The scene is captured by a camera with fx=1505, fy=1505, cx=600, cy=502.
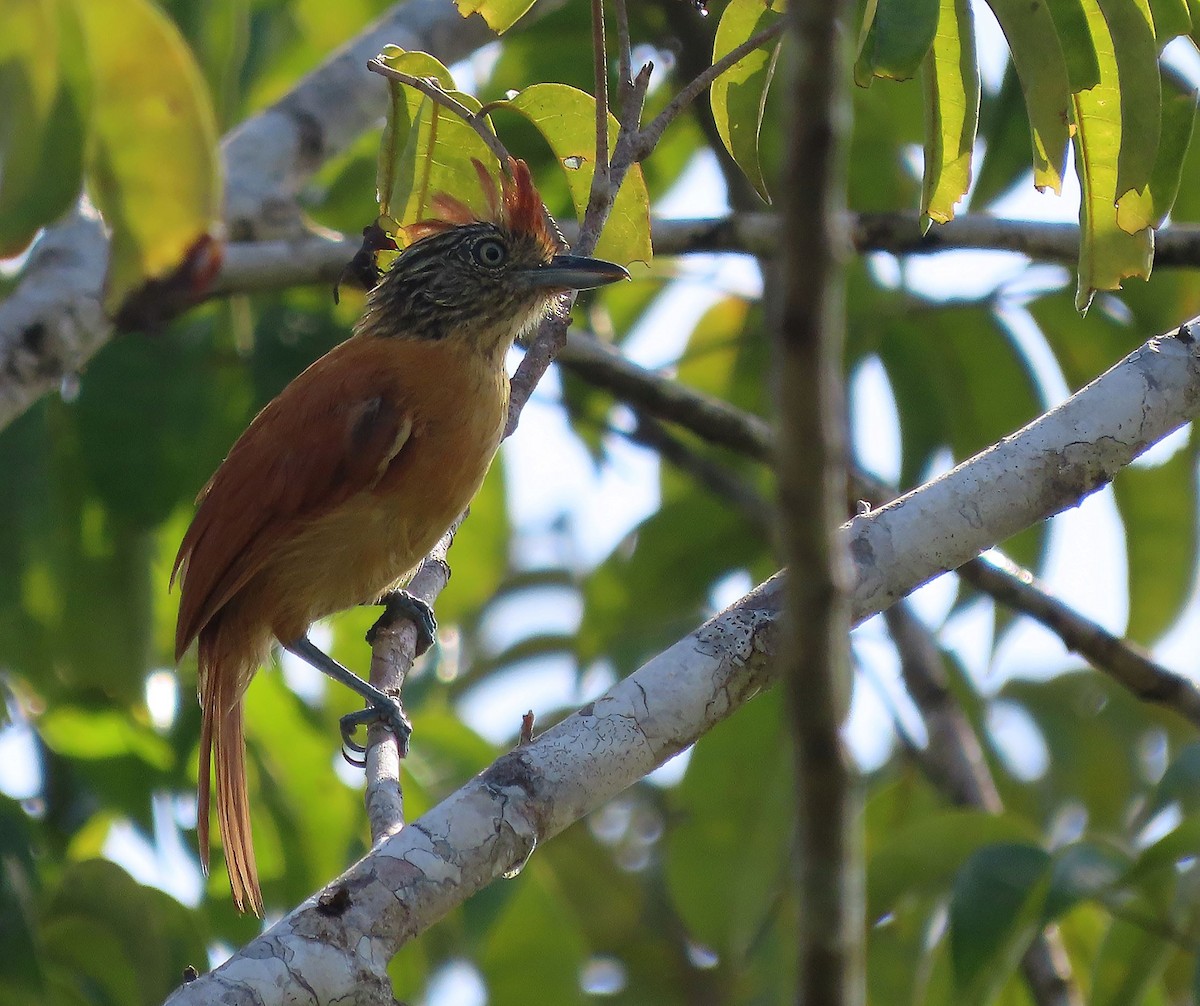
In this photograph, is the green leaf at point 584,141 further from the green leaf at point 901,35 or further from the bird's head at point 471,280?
the bird's head at point 471,280

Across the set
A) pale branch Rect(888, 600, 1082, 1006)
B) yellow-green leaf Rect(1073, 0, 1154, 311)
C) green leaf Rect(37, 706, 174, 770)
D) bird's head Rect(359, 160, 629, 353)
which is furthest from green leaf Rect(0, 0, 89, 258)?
pale branch Rect(888, 600, 1082, 1006)

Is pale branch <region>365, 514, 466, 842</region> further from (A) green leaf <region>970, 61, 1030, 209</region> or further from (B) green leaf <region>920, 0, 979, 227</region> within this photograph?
(A) green leaf <region>970, 61, 1030, 209</region>

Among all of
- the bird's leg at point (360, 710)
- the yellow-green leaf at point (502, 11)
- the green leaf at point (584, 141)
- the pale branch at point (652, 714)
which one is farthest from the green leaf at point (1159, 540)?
the yellow-green leaf at point (502, 11)

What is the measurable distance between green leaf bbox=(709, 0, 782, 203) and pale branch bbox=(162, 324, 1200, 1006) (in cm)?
78

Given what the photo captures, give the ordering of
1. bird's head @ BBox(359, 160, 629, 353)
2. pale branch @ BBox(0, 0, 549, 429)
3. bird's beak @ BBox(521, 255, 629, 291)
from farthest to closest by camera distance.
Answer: bird's head @ BBox(359, 160, 629, 353) → bird's beak @ BBox(521, 255, 629, 291) → pale branch @ BBox(0, 0, 549, 429)

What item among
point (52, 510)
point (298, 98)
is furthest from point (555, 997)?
point (298, 98)

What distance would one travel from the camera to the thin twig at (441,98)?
323cm

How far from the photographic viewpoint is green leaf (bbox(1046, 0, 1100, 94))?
2598 mm

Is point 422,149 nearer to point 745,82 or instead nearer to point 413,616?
point 745,82

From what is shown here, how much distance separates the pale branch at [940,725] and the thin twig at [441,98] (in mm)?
2143

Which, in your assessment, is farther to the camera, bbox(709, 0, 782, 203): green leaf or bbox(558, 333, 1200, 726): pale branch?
bbox(558, 333, 1200, 726): pale branch

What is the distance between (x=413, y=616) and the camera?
4074mm

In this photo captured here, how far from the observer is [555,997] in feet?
14.2

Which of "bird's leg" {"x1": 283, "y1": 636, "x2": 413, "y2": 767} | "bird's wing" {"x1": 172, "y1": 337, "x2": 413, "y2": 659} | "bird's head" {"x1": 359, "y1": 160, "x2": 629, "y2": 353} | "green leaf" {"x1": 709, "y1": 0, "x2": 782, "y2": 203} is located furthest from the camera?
"bird's head" {"x1": 359, "y1": 160, "x2": 629, "y2": 353}
